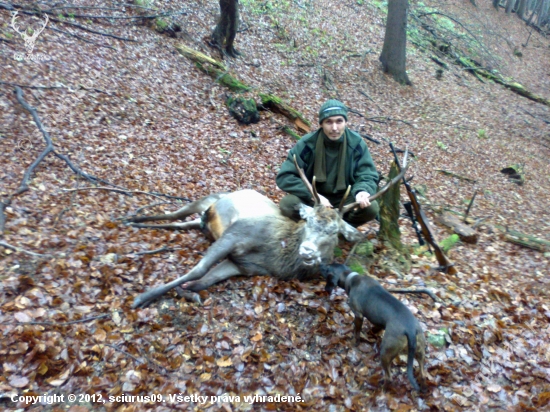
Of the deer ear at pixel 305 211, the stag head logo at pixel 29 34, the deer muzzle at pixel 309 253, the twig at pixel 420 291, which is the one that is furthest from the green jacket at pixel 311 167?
the stag head logo at pixel 29 34

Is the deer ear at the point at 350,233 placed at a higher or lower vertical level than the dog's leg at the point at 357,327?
higher

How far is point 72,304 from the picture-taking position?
4090mm

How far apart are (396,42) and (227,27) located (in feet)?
22.8

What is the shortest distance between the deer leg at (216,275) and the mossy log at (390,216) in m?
2.44

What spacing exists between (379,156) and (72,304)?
26.5 ft

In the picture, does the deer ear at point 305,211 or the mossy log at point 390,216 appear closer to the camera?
the deer ear at point 305,211

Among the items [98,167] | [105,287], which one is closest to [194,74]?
[98,167]

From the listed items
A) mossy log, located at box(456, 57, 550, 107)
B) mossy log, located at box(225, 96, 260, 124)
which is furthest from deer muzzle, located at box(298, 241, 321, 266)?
mossy log, located at box(456, 57, 550, 107)

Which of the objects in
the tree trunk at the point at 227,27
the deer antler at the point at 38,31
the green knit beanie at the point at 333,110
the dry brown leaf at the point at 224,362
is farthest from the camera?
the tree trunk at the point at 227,27

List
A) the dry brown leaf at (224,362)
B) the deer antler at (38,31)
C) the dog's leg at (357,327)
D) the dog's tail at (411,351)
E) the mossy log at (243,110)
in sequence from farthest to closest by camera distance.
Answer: the mossy log at (243,110), the deer antler at (38,31), the dog's leg at (357,327), the dry brown leaf at (224,362), the dog's tail at (411,351)

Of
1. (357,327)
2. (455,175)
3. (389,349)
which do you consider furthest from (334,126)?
(455,175)

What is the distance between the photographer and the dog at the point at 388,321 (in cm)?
352

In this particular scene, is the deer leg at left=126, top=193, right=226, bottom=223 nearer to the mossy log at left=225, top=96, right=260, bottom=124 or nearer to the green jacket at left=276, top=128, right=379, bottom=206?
the green jacket at left=276, top=128, right=379, bottom=206

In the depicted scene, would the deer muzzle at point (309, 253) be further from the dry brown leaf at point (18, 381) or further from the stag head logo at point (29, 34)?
the stag head logo at point (29, 34)
